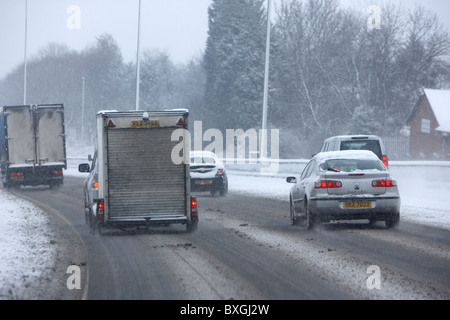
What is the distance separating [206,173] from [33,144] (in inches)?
356

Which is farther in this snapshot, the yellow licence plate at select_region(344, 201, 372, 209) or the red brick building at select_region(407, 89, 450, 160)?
the red brick building at select_region(407, 89, 450, 160)

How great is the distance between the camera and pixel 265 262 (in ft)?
35.7

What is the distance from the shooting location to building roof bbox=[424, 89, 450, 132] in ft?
204

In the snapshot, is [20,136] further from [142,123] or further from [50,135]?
[142,123]

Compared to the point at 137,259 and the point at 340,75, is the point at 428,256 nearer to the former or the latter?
the point at 137,259

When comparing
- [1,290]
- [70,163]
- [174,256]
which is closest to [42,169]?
[174,256]

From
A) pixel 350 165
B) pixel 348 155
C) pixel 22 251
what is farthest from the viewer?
pixel 348 155

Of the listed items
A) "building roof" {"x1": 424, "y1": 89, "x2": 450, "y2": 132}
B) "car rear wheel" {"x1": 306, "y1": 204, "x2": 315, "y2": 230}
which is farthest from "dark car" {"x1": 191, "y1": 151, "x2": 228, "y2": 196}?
"building roof" {"x1": 424, "y1": 89, "x2": 450, "y2": 132}

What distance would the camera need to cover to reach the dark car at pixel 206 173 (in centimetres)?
2666

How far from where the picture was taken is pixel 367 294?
8297 mm

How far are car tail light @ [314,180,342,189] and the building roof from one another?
158ft

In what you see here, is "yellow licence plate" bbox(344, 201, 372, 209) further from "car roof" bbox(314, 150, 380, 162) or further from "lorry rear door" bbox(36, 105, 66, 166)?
"lorry rear door" bbox(36, 105, 66, 166)

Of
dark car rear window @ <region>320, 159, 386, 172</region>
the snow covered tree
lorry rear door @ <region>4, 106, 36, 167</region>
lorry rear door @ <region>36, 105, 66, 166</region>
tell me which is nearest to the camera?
dark car rear window @ <region>320, 159, 386, 172</region>

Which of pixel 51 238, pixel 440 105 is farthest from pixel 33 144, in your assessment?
pixel 440 105
